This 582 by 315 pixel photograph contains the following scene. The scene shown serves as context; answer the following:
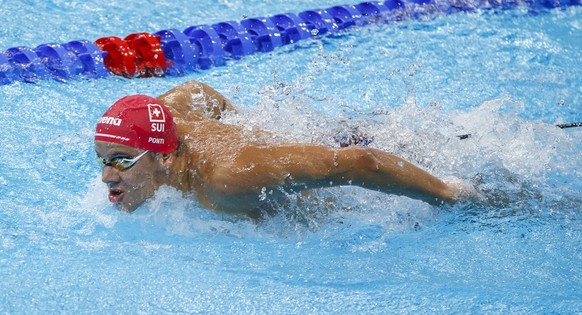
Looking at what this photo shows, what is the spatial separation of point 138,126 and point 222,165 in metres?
0.35

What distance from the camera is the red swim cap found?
9.70 feet

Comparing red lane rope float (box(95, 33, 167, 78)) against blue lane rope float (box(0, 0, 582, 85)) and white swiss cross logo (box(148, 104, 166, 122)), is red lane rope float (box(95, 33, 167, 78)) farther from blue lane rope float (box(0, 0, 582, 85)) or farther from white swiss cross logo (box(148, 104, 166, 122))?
white swiss cross logo (box(148, 104, 166, 122))

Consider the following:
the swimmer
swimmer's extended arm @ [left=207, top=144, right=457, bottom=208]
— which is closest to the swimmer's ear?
the swimmer

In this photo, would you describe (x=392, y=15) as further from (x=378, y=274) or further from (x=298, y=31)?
(x=378, y=274)

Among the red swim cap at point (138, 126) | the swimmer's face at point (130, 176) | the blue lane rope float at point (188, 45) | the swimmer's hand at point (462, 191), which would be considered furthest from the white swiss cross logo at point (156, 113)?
the blue lane rope float at point (188, 45)

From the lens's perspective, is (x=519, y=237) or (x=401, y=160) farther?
(x=519, y=237)

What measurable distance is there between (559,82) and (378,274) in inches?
96.7

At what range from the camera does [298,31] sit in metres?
5.45

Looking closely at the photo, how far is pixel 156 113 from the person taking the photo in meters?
3.01

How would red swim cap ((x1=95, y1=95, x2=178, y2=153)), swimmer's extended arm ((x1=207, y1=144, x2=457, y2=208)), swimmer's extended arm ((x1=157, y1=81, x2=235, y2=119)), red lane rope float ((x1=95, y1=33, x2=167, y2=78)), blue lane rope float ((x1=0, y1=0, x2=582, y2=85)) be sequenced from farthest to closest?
red lane rope float ((x1=95, y1=33, x2=167, y2=78)) → blue lane rope float ((x1=0, y1=0, x2=582, y2=85)) → swimmer's extended arm ((x1=157, y1=81, x2=235, y2=119)) → red swim cap ((x1=95, y1=95, x2=178, y2=153)) → swimmer's extended arm ((x1=207, y1=144, x2=457, y2=208))

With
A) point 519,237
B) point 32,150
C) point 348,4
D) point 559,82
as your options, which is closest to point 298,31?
point 348,4

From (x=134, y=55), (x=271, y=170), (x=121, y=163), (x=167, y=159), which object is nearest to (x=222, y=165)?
(x=271, y=170)

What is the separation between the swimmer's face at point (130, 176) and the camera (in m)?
2.98

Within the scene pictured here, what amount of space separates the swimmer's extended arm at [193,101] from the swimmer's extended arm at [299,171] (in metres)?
0.59
